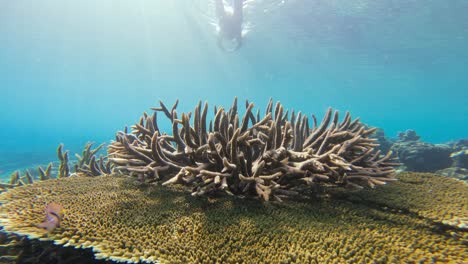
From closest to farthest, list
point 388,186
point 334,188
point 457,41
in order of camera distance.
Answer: point 334,188 < point 388,186 < point 457,41

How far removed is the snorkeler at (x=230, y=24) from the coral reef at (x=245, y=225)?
734 inches

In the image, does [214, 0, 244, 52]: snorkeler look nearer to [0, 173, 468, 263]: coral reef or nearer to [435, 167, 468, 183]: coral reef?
[435, 167, 468, 183]: coral reef

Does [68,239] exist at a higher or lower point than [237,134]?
lower

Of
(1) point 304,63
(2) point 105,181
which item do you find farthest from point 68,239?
(1) point 304,63

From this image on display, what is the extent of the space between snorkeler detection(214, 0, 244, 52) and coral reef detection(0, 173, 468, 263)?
18.7 meters

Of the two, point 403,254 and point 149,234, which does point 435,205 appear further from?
point 149,234

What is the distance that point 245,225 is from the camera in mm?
2035

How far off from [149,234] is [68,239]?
1.98 feet

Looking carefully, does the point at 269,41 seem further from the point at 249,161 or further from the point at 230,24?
the point at 249,161

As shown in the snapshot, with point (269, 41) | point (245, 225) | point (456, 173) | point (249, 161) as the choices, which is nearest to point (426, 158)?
point (456, 173)

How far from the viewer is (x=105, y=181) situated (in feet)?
10.4

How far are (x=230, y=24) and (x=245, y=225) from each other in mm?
20086

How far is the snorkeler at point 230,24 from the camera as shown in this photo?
736 inches

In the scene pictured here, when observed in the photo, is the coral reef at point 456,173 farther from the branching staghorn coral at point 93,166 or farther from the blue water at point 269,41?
the blue water at point 269,41
